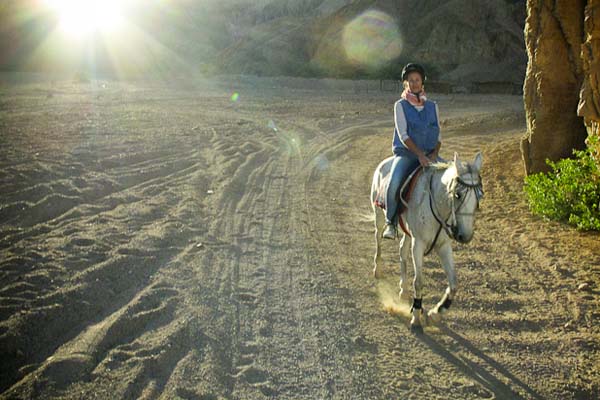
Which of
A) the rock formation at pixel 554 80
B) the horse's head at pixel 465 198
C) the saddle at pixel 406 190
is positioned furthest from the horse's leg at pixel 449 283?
the rock formation at pixel 554 80

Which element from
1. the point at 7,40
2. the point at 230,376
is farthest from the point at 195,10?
the point at 230,376

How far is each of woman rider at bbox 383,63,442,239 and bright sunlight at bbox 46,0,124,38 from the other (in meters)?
119

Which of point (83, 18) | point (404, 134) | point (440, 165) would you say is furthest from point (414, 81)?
point (83, 18)

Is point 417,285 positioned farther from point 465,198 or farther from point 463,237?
point 465,198

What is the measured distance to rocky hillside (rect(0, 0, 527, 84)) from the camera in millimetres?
58875

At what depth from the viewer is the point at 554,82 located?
36.7ft

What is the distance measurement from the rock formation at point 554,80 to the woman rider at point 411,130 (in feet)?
20.2

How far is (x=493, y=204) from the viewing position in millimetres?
10828

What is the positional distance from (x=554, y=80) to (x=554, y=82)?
0.05m

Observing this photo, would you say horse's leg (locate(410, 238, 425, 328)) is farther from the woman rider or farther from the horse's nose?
the horse's nose

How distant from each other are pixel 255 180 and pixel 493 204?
6.33 m

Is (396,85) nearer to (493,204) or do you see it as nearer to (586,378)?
(493,204)

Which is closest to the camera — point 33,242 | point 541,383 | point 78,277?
point 541,383

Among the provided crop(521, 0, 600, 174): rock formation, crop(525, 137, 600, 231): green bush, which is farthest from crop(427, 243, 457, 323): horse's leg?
crop(521, 0, 600, 174): rock formation
